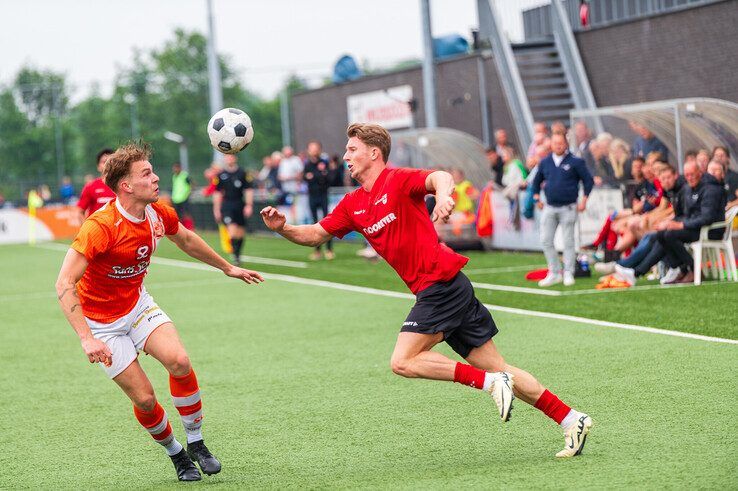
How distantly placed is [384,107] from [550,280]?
18397 mm

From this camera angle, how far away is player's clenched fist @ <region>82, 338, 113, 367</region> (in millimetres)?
5977

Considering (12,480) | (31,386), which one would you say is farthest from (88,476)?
(31,386)

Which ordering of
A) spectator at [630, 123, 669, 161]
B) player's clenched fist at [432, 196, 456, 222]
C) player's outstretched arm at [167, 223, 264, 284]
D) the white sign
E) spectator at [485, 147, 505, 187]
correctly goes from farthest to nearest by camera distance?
the white sign → spectator at [485, 147, 505, 187] → spectator at [630, 123, 669, 161] → player's outstretched arm at [167, 223, 264, 284] → player's clenched fist at [432, 196, 456, 222]

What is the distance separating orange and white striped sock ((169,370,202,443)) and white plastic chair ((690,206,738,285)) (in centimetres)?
857

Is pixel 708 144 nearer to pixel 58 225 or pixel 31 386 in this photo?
pixel 31 386

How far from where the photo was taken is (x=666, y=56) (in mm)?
21797

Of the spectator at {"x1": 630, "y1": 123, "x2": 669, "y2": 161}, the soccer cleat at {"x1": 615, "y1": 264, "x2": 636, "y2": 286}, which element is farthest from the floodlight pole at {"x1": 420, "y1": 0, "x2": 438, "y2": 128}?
the soccer cleat at {"x1": 615, "y1": 264, "x2": 636, "y2": 286}

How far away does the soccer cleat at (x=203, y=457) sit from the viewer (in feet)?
21.4

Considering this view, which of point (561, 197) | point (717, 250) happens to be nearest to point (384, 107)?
point (561, 197)

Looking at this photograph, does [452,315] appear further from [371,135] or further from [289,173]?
[289,173]

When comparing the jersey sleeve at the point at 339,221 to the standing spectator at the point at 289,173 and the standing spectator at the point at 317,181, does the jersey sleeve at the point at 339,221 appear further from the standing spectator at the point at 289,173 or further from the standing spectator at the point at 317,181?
the standing spectator at the point at 289,173

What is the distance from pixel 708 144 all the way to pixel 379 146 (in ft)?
34.1

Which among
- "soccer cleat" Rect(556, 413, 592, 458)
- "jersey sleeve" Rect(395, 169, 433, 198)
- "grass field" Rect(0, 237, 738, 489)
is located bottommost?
"grass field" Rect(0, 237, 738, 489)

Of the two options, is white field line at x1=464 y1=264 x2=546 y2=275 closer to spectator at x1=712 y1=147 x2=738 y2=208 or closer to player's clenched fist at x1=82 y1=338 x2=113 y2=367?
spectator at x1=712 y1=147 x2=738 y2=208
